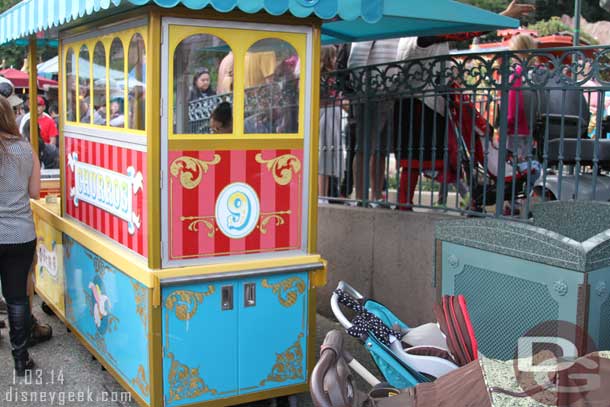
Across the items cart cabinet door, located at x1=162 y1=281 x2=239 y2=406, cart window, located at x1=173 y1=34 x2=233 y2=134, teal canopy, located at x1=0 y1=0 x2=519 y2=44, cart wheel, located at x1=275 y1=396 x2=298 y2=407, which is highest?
teal canopy, located at x1=0 y1=0 x2=519 y2=44

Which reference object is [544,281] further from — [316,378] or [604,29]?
[604,29]

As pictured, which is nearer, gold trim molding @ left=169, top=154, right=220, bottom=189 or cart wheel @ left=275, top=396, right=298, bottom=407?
gold trim molding @ left=169, top=154, right=220, bottom=189

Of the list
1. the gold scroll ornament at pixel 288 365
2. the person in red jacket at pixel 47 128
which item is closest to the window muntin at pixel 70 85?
the gold scroll ornament at pixel 288 365

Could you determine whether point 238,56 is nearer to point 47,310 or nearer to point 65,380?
point 65,380

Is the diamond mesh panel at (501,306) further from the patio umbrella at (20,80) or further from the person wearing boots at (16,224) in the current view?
the patio umbrella at (20,80)

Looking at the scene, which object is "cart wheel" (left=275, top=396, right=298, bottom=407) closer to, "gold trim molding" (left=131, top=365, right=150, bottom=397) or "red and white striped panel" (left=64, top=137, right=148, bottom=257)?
"gold trim molding" (left=131, top=365, right=150, bottom=397)

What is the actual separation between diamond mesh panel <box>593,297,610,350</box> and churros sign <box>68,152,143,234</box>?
7.54ft

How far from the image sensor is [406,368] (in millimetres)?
2912

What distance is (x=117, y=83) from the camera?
407cm

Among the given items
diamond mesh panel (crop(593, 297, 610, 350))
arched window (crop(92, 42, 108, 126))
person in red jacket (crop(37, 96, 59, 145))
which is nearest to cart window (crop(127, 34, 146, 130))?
arched window (crop(92, 42, 108, 126))

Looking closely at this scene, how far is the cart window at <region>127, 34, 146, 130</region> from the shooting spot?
3.67m

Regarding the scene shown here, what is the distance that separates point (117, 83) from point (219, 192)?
0.93 meters

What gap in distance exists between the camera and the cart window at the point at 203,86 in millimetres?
3621

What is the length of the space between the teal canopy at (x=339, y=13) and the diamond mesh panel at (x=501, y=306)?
1420 mm
